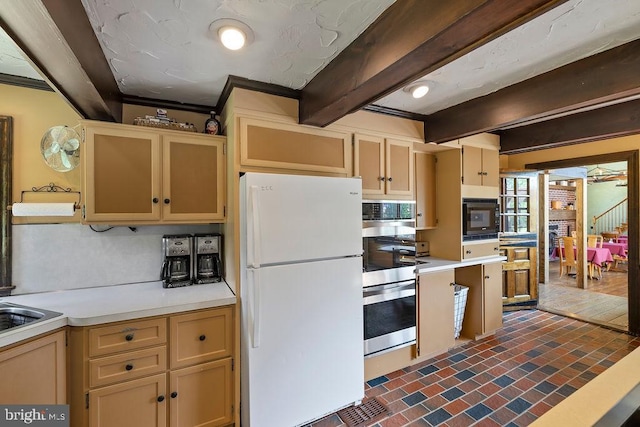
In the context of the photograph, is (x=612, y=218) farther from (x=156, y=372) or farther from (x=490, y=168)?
(x=156, y=372)

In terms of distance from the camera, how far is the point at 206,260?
2.31m

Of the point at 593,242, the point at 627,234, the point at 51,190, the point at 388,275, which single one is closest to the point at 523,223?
the point at 627,234

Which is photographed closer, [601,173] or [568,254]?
[568,254]

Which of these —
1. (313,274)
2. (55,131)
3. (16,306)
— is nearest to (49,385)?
(16,306)

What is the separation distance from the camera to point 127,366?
1659mm

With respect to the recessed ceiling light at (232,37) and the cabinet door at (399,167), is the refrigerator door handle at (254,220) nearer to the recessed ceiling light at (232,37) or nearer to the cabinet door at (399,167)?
the recessed ceiling light at (232,37)

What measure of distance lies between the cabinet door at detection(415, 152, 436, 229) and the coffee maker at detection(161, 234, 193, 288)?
2.20 m

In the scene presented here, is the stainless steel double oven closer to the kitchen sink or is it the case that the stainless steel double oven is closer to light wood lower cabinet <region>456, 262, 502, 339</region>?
light wood lower cabinet <region>456, 262, 502, 339</region>

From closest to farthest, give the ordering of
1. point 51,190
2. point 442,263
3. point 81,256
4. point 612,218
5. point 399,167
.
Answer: point 51,190
point 81,256
point 399,167
point 442,263
point 612,218

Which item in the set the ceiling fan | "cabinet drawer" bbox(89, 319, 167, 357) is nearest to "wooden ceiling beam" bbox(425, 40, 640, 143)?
"cabinet drawer" bbox(89, 319, 167, 357)

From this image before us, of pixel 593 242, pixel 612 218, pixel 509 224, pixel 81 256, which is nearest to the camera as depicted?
pixel 81 256

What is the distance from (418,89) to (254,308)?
188 cm

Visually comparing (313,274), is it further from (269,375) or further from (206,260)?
(206,260)

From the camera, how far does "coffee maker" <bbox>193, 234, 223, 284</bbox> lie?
2270 mm
